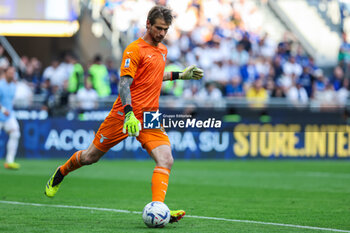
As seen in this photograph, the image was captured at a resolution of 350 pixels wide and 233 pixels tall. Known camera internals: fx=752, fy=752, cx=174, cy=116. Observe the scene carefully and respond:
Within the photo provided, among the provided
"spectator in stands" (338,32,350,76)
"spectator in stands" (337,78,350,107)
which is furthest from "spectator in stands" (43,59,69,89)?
"spectator in stands" (338,32,350,76)

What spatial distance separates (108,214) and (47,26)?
1371cm

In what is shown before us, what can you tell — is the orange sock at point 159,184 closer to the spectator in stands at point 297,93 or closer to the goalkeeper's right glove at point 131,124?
the goalkeeper's right glove at point 131,124

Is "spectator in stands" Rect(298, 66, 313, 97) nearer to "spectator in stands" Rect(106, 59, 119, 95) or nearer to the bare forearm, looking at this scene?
"spectator in stands" Rect(106, 59, 119, 95)

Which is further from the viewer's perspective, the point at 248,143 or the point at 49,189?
the point at 248,143

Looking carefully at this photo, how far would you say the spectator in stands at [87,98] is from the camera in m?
21.2

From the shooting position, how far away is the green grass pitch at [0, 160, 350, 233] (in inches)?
323

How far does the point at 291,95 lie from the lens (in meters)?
23.5

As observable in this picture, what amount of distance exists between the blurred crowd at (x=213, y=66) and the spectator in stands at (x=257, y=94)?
3cm

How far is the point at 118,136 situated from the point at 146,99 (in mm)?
549

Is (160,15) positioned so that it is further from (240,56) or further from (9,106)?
(240,56)

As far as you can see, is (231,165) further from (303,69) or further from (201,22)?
(201,22)

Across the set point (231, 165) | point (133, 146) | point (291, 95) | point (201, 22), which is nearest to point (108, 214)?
point (231, 165)

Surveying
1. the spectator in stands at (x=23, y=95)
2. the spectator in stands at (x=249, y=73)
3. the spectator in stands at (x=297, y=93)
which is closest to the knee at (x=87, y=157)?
the spectator in stands at (x=23, y=95)

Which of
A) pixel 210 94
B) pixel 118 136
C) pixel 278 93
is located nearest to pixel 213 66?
pixel 210 94
